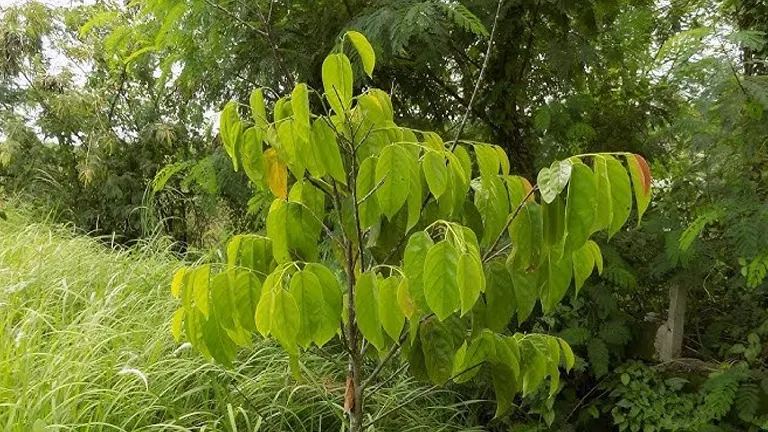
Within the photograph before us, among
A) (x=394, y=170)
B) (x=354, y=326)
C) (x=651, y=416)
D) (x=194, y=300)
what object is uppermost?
(x=394, y=170)

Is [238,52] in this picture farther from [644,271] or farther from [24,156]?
[24,156]

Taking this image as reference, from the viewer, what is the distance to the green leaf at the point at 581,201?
83 centimetres

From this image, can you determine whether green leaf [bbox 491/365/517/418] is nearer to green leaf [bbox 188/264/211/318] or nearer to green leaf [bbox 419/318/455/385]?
green leaf [bbox 419/318/455/385]

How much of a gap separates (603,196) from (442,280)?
0.23 meters

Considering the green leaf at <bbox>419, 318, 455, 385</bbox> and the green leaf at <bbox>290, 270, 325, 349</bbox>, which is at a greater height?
the green leaf at <bbox>290, 270, 325, 349</bbox>

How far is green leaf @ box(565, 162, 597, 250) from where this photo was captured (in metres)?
0.83

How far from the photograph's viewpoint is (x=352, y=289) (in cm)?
121

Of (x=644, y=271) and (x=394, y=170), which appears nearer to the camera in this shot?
(x=394, y=170)

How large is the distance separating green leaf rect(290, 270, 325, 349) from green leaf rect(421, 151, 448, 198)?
0.69 feet

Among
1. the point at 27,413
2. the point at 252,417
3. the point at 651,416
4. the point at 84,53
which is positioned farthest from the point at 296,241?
the point at 84,53

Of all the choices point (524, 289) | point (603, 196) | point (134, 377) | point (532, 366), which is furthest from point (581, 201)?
point (134, 377)

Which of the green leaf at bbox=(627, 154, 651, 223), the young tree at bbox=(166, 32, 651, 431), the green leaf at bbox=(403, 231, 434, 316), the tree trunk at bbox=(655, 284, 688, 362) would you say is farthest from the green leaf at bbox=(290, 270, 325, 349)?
the tree trunk at bbox=(655, 284, 688, 362)

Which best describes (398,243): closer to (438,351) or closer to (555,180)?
(438,351)

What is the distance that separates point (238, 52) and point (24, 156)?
3663 mm
